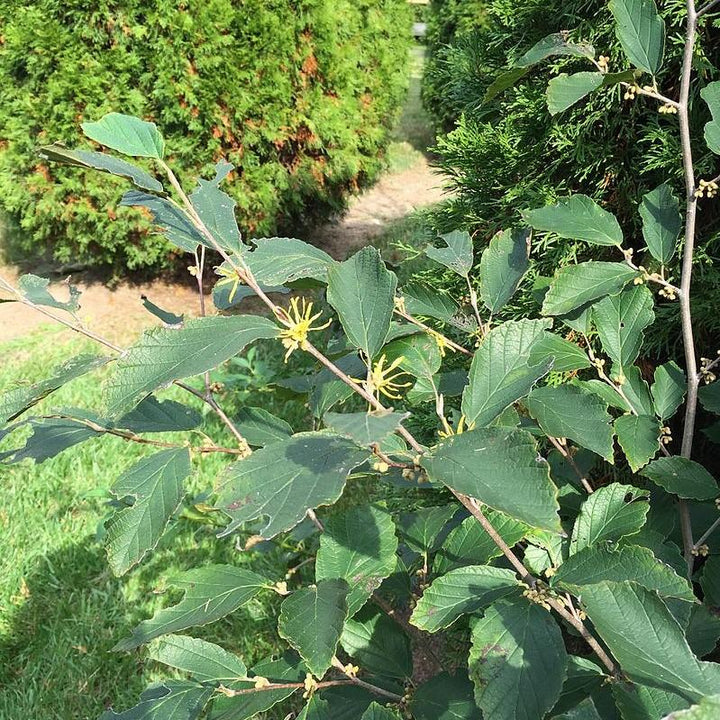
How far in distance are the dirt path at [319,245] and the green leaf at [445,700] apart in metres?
2.09

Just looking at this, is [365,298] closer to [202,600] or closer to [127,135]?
[127,135]

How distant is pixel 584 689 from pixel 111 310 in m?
4.12

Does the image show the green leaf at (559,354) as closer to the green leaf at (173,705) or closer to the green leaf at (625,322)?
the green leaf at (625,322)

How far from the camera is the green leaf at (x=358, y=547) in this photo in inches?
41.0

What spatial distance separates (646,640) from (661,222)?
32.3 inches

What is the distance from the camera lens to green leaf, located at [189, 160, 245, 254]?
Result: 0.93 metres

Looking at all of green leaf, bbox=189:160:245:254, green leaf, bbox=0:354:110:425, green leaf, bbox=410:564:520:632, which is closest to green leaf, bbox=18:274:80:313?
green leaf, bbox=0:354:110:425

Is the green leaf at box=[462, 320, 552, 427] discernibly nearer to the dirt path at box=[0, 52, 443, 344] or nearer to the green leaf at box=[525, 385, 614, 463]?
the green leaf at box=[525, 385, 614, 463]

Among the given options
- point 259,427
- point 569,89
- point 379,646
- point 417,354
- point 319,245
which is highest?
point 569,89

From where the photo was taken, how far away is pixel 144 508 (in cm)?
96

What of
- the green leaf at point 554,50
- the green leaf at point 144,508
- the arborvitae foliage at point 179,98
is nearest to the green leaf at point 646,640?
the green leaf at point 144,508

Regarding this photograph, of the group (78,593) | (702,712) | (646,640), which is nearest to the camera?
(702,712)

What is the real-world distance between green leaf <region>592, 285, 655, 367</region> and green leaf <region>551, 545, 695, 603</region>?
428 mm

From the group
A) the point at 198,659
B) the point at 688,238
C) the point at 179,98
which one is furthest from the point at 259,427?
the point at 179,98
